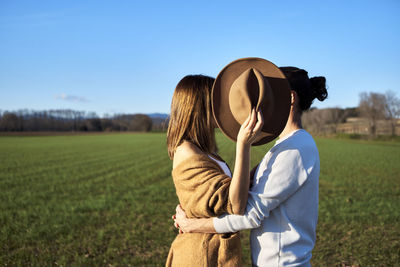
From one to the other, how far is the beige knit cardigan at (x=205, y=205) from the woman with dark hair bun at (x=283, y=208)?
0.23ft

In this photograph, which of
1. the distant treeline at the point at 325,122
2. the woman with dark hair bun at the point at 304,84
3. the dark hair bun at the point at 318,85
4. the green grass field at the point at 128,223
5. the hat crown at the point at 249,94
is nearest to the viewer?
the hat crown at the point at 249,94

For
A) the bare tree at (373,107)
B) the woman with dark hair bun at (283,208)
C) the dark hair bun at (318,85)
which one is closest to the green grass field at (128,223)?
the woman with dark hair bun at (283,208)

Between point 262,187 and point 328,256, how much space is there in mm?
4659

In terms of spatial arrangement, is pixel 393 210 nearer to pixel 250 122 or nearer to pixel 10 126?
pixel 250 122

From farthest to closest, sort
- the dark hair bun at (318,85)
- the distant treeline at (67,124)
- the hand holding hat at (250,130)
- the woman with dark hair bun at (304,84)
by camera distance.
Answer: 1. the distant treeline at (67,124)
2. the dark hair bun at (318,85)
3. the woman with dark hair bun at (304,84)
4. the hand holding hat at (250,130)

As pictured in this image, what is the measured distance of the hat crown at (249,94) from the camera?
1.69 meters

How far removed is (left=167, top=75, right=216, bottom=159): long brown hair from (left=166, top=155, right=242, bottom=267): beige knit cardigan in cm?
19

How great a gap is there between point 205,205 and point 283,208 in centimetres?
50

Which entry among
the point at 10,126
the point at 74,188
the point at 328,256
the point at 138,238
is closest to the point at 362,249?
the point at 328,256

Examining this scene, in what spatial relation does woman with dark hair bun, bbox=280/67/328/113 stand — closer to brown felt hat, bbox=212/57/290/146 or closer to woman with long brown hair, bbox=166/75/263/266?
brown felt hat, bbox=212/57/290/146

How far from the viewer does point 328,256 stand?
527 cm

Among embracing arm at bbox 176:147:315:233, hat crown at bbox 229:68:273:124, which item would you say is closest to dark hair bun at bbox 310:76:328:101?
hat crown at bbox 229:68:273:124

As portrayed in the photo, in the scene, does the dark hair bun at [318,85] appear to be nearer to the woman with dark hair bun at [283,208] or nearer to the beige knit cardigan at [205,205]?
the woman with dark hair bun at [283,208]

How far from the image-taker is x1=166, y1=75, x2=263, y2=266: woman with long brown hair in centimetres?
162
